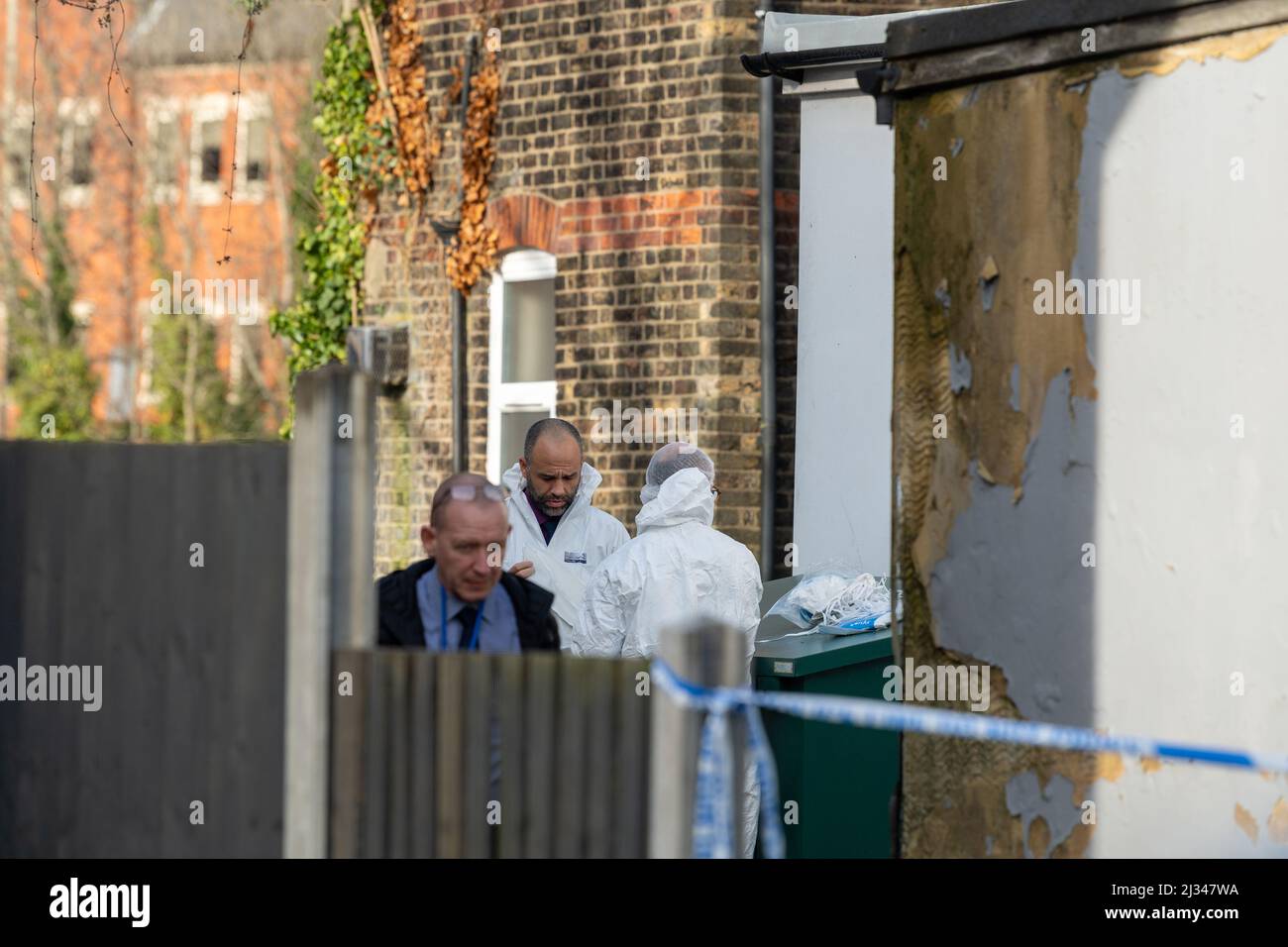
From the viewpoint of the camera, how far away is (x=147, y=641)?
4.43m

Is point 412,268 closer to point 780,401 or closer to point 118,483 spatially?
point 780,401

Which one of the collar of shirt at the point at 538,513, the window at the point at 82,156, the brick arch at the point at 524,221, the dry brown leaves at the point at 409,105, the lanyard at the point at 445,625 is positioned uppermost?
the window at the point at 82,156

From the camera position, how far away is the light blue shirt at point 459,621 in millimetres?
5000

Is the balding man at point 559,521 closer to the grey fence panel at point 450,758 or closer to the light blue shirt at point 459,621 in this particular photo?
the light blue shirt at point 459,621

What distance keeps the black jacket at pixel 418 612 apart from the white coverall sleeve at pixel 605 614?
1.51m

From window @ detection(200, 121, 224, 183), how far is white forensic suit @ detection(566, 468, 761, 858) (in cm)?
2620

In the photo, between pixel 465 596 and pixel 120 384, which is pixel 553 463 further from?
pixel 120 384

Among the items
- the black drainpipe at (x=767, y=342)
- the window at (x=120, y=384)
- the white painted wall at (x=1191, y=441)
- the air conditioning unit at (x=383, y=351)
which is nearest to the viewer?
the white painted wall at (x=1191, y=441)

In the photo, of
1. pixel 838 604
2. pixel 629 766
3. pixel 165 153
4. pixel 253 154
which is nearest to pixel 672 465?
pixel 838 604

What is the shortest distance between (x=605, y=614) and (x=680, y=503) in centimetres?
46

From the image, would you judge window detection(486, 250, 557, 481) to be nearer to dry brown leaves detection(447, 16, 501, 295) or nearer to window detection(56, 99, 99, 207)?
dry brown leaves detection(447, 16, 501, 295)

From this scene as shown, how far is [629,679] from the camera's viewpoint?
366 centimetres

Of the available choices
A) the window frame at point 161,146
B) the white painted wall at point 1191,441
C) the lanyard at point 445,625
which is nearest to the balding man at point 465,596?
the lanyard at point 445,625
